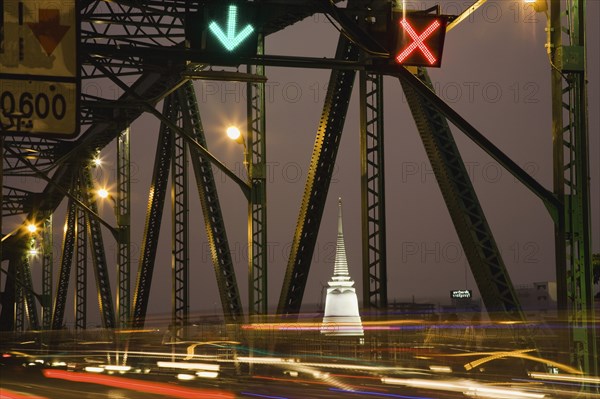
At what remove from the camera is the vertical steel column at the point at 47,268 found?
75.7 metres

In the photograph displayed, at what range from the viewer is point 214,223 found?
28.7 metres

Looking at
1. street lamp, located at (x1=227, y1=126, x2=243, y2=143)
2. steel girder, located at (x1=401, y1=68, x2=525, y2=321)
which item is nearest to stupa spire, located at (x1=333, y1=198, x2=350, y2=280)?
street lamp, located at (x1=227, y1=126, x2=243, y2=143)

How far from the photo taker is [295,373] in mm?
24469

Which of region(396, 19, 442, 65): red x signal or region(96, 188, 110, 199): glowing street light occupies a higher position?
region(96, 188, 110, 199): glowing street light

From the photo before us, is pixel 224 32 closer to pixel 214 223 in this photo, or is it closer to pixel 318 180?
pixel 318 180

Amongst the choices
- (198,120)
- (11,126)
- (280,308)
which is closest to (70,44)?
(11,126)

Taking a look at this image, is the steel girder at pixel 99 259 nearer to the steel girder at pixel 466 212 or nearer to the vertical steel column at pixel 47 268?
the vertical steel column at pixel 47 268

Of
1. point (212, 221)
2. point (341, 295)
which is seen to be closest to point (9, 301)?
point (341, 295)

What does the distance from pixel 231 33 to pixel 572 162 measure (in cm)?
448

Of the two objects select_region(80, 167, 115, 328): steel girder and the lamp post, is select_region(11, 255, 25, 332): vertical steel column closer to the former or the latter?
select_region(80, 167, 115, 328): steel girder

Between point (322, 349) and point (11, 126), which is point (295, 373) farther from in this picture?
point (11, 126)

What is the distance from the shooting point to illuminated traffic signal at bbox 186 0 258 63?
14.3 metres

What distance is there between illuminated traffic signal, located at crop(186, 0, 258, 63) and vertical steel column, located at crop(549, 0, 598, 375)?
12.0 feet

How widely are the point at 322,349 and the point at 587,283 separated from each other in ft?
49.3
